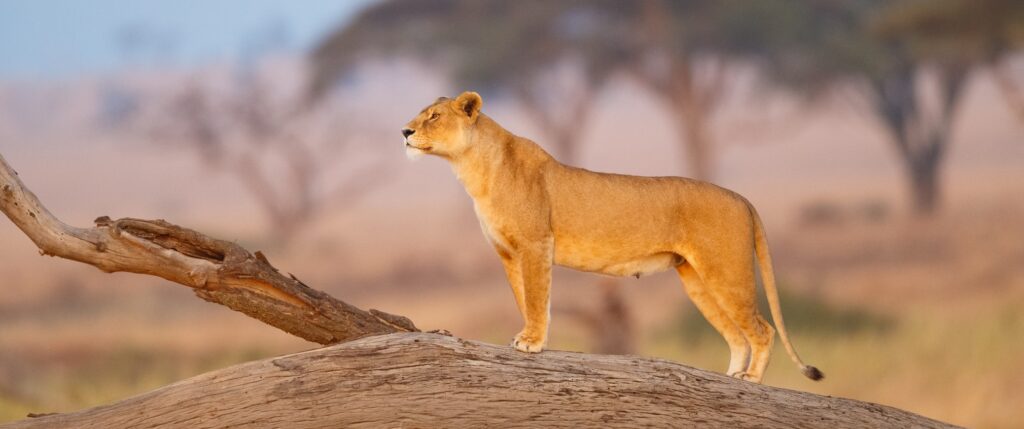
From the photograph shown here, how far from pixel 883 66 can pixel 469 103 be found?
684 inches

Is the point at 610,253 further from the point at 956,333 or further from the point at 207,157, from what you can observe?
the point at 207,157

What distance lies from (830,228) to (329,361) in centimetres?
1833

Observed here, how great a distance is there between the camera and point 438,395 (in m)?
4.66

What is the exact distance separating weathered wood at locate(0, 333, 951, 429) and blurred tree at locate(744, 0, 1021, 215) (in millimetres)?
14188

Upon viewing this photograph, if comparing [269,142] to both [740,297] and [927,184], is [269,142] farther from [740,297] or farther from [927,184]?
[740,297]

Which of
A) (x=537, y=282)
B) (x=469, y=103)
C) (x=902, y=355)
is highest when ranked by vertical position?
(x=902, y=355)

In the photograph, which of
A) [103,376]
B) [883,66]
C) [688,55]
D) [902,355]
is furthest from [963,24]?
[103,376]

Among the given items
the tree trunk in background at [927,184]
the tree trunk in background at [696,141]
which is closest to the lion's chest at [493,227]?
the tree trunk in background at [696,141]

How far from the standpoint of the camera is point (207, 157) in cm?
2253

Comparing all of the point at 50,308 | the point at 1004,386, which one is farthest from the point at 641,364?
the point at 50,308

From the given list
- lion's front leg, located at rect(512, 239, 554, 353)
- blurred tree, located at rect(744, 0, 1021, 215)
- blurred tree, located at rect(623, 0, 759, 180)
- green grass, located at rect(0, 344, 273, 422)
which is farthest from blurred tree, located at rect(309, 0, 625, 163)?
lion's front leg, located at rect(512, 239, 554, 353)

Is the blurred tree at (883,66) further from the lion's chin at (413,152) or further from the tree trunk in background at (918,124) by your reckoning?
the lion's chin at (413,152)

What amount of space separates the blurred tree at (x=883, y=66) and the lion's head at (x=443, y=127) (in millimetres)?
14488

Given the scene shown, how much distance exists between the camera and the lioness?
4.59m
